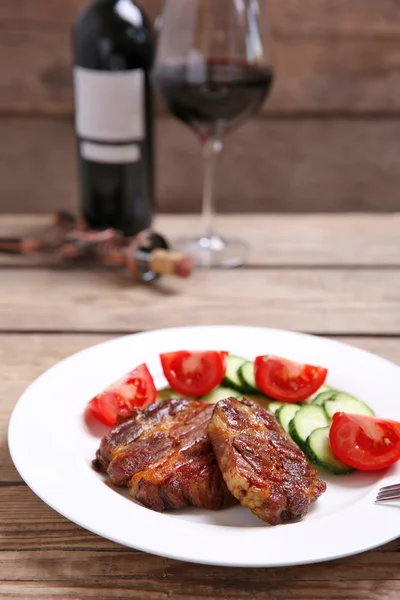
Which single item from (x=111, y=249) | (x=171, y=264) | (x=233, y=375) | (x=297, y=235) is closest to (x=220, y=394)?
(x=233, y=375)

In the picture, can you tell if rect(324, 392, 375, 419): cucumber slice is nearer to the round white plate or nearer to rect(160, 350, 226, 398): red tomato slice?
the round white plate

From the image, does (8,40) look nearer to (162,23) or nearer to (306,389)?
(162,23)

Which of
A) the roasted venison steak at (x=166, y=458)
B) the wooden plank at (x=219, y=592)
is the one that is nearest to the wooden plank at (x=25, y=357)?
the roasted venison steak at (x=166, y=458)

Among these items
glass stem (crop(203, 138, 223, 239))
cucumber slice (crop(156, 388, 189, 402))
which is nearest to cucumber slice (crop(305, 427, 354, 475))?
cucumber slice (crop(156, 388, 189, 402))

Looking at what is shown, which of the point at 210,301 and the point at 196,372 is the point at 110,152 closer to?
the point at 210,301

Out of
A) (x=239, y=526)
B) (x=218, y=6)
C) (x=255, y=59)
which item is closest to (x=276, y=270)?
(x=255, y=59)

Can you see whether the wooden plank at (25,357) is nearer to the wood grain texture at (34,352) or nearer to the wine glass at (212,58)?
the wood grain texture at (34,352)
